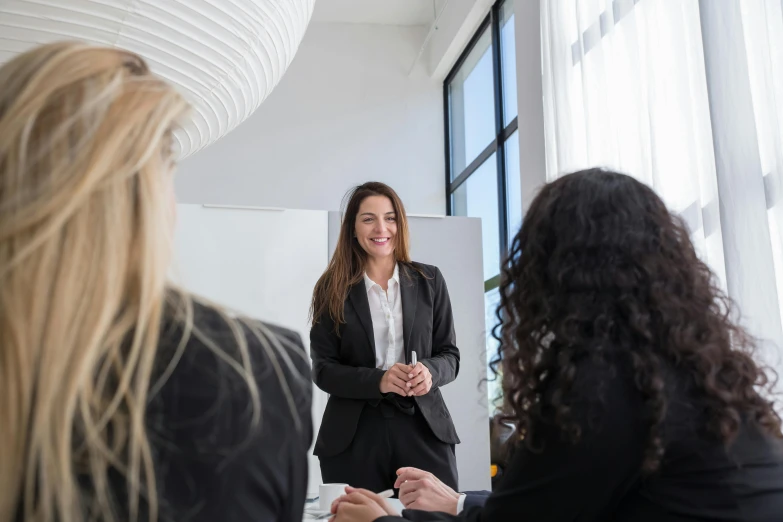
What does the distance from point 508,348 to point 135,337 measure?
0.70m

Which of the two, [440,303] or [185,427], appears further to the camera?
[440,303]

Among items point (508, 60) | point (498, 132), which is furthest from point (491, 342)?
point (508, 60)

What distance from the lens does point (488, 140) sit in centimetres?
559

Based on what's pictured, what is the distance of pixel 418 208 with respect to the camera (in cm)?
630

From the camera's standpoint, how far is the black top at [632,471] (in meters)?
1.00

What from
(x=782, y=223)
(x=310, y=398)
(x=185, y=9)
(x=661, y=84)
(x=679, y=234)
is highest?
(x=661, y=84)

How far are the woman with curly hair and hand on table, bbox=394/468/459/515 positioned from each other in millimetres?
273

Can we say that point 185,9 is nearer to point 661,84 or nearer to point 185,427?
point 185,427

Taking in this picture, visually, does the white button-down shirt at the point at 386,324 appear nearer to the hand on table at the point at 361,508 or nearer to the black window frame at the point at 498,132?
the hand on table at the point at 361,508

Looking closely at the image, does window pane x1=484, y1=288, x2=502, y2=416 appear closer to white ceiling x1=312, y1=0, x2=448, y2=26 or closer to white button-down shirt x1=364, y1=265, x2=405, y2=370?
white button-down shirt x1=364, y1=265, x2=405, y2=370

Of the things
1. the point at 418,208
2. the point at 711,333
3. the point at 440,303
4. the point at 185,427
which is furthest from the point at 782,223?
the point at 418,208

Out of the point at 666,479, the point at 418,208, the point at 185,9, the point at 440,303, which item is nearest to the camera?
the point at 666,479

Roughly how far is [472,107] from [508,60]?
759mm

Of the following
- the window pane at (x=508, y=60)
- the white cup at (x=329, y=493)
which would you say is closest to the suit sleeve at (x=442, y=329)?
the white cup at (x=329, y=493)
